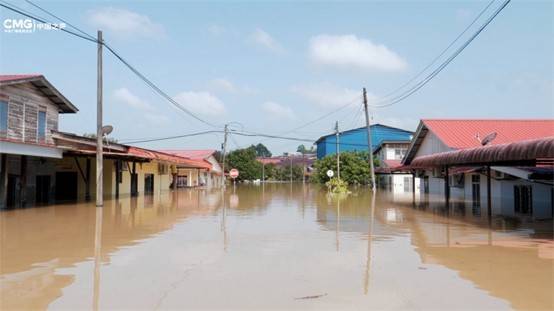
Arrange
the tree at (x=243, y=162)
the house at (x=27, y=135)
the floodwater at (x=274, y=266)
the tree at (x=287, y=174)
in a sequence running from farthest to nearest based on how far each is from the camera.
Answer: the tree at (x=287, y=174)
the tree at (x=243, y=162)
the house at (x=27, y=135)
the floodwater at (x=274, y=266)

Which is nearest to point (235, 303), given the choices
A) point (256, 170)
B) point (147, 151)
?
point (147, 151)

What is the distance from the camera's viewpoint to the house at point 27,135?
1912cm

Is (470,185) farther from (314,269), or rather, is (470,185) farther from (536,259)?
(314,269)

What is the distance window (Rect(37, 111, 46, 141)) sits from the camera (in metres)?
22.0

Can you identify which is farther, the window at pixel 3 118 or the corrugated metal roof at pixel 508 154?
→ the window at pixel 3 118

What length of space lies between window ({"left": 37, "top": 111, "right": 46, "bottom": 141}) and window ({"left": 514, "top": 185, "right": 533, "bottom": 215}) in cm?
2156

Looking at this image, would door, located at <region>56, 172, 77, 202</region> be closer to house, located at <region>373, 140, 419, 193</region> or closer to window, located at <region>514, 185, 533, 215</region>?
window, located at <region>514, 185, 533, 215</region>

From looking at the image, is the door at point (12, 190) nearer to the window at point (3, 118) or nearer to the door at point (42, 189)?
the door at point (42, 189)

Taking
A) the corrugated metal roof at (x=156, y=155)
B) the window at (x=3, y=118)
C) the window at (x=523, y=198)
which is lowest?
the window at (x=523, y=198)

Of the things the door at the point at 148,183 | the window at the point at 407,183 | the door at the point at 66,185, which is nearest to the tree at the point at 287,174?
the window at the point at 407,183

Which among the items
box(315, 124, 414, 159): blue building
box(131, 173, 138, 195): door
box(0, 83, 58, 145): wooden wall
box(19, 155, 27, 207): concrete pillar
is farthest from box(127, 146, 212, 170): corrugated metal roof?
box(315, 124, 414, 159): blue building

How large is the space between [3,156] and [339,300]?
18126 millimetres

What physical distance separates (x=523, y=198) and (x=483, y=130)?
1136 centimetres

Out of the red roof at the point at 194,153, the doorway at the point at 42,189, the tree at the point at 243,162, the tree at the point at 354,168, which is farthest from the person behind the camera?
the tree at the point at 243,162
